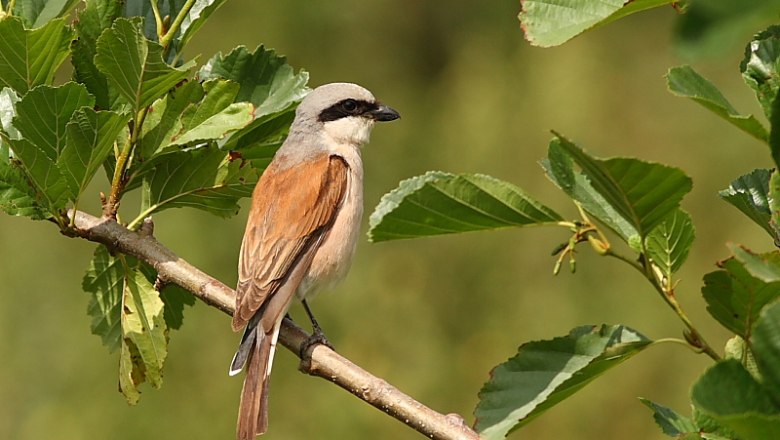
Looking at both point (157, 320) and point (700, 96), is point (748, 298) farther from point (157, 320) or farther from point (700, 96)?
point (157, 320)

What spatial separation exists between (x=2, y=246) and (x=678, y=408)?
181 inches

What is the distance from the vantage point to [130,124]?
1.95m

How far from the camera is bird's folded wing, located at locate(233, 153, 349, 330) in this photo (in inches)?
108

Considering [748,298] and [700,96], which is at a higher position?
[700,96]

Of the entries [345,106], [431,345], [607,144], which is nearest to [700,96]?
[345,106]

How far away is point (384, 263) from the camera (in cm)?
627

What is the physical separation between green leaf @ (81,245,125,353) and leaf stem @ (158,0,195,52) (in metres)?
0.47

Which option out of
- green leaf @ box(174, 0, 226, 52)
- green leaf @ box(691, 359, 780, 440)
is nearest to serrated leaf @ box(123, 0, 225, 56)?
green leaf @ box(174, 0, 226, 52)

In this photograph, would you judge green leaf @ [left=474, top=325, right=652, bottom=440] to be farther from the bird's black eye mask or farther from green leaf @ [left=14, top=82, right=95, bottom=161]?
the bird's black eye mask

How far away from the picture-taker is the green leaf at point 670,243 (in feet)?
4.26

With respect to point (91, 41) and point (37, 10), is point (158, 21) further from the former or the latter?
point (37, 10)

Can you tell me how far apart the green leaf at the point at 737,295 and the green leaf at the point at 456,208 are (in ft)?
0.69

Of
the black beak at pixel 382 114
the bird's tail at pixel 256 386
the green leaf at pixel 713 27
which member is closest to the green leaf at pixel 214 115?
the bird's tail at pixel 256 386

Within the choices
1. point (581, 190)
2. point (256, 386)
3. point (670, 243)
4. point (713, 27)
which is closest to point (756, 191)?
point (670, 243)
